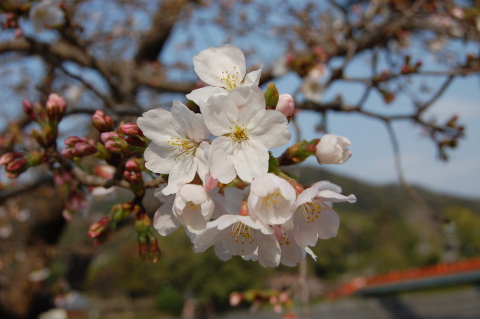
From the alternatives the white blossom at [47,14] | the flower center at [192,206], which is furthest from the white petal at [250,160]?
the white blossom at [47,14]

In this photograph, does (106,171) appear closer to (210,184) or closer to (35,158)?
(35,158)

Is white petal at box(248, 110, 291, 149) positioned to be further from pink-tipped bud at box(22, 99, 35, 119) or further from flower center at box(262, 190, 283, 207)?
pink-tipped bud at box(22, 99, 35, 119)

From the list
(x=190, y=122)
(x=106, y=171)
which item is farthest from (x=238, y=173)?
(x=106, y=171)

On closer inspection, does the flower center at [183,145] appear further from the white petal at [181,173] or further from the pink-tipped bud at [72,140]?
the pink-tipped bud at [72,140]

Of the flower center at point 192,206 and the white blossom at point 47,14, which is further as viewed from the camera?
the white blossom at point 47,14

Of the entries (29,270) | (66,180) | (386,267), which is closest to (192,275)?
(386,267)

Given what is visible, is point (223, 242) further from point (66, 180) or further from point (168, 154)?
point (66, 180)

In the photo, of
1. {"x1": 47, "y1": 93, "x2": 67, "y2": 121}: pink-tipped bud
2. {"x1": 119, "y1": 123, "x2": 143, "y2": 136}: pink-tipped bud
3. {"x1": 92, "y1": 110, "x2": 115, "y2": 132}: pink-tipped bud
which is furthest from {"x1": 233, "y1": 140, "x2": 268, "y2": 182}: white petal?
{"x1": 47, "y1": 93, "x2": 67, "y2": 121}: pink-tipped bud
